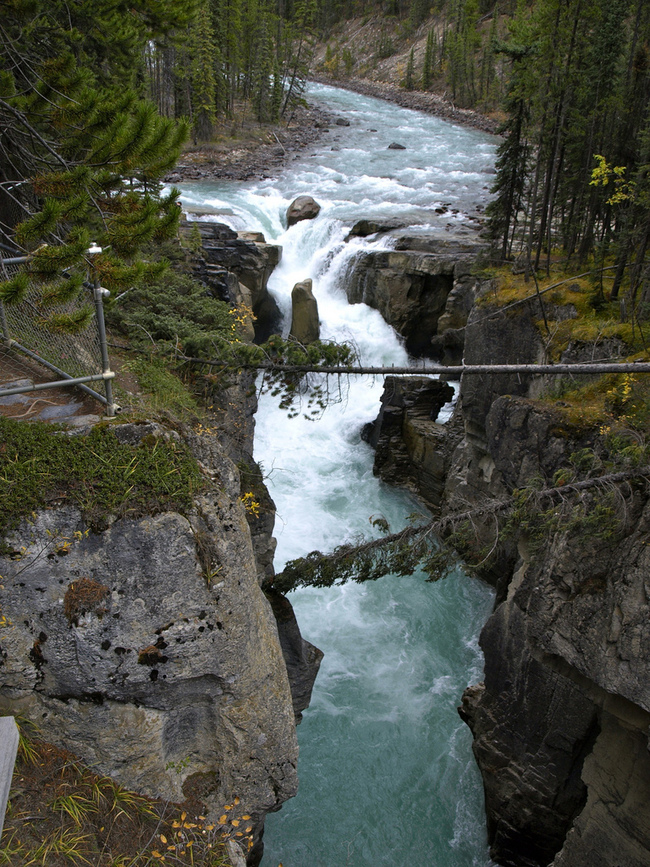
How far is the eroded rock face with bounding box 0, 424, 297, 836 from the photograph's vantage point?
4.82m

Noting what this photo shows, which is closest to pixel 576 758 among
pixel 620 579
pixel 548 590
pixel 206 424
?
pixel 548 590

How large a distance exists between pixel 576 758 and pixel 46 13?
546 inches

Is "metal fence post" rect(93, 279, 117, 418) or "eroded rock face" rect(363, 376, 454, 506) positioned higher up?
"metal fence post" rect(93, 279, 117, 418)

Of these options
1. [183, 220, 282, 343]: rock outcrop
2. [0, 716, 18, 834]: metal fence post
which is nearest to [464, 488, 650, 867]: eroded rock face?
[0, 716, 18, 834]: metal fence post

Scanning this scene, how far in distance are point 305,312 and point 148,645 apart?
17626 mm

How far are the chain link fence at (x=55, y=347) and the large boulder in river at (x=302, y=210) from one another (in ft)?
75.3

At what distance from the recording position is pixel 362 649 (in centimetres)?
1260

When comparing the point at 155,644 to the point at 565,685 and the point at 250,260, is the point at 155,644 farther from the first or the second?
the point at 250,260

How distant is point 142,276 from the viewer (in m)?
5.48

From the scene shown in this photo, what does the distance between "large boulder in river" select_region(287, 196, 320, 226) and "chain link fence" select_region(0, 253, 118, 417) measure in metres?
22.9

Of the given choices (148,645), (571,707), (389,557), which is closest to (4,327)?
(148,645)

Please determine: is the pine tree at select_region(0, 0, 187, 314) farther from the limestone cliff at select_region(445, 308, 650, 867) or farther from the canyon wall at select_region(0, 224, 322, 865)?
the limestone cliff at select_region(445, 308, 650, 867)

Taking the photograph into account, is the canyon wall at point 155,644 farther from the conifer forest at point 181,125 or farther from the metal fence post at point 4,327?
the conifer forest at point 181,125

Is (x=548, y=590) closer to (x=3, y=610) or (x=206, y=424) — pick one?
(x=206, y=424)
